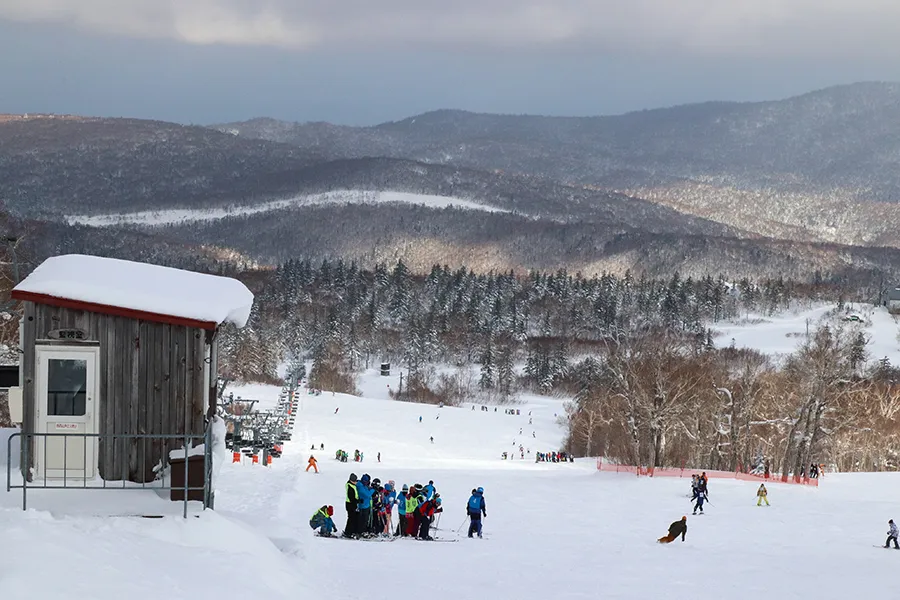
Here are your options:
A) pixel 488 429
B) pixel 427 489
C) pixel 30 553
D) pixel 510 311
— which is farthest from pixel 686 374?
pixel 510 311

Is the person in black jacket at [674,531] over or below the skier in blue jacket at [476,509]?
below

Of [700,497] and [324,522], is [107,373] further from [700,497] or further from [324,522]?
[700,497]

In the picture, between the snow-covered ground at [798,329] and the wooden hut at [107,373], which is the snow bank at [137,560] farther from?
the snow-covered ground at [798,329]

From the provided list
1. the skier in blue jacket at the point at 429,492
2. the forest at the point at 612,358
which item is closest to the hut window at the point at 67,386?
the skier in blue jacket at the point at 429,492

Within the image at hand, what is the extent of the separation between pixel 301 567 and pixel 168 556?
8.03ft

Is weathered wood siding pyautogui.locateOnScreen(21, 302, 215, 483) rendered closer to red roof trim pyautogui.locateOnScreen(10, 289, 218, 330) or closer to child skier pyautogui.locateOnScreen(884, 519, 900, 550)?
red roof trim pyautogui.locateOnScreen(10, 289, 218, 330)

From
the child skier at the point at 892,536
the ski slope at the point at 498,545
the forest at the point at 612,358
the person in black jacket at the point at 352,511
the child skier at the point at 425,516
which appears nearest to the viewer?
the ski slope at the point at 498,545

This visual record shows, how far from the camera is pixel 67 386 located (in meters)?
11.9

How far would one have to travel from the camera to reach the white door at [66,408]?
1174 centimetres

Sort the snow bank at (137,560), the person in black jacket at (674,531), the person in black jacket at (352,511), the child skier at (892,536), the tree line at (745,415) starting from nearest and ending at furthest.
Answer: the snow bank at (137,560) → the person in black jacket at (352,511) → the person in black jacket at (674,531) → the child skier at (892,536) → the tree line at (745,415)

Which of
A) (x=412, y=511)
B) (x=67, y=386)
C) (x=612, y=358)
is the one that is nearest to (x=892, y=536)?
(x=412, y=511)

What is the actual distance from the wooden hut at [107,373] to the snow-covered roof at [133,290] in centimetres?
2

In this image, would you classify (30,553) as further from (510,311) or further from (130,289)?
(510,311)

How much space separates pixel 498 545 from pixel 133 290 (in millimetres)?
8800
